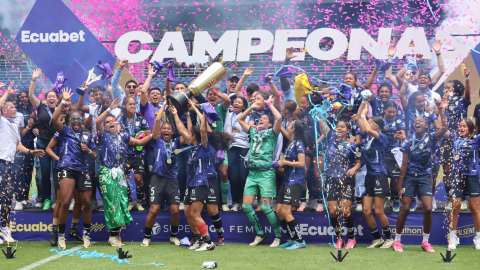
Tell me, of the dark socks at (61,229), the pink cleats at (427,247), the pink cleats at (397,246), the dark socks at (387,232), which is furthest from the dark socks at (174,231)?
the pink cleats at (427,247)

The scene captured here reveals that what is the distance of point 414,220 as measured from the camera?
6355mm

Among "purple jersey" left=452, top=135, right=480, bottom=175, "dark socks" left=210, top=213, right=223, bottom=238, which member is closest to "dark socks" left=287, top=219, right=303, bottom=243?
"dark socks" left=210, top=213, right=223, bottom=238

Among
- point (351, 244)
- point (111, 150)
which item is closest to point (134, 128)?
point (111, 150)

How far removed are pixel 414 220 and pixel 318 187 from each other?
4.23ft

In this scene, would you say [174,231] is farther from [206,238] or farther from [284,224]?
[284,224]

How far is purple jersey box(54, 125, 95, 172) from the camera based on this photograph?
6.21 metres

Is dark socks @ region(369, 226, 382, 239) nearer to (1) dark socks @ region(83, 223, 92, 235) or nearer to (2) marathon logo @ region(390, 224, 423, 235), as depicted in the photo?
(2) marathon logo @ region(390, 224, 423, 235)

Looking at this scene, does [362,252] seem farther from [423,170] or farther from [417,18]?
[417,18]

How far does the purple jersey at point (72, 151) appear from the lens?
6215 millimetres

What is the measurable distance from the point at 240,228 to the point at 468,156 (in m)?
3.04

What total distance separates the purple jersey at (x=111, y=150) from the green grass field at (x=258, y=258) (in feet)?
3.52

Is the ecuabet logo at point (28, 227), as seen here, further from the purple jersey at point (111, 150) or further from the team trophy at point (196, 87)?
the team trophy at point (196, 87)

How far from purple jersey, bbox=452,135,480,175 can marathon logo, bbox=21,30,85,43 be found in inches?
264

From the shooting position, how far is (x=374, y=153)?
20.2ft
